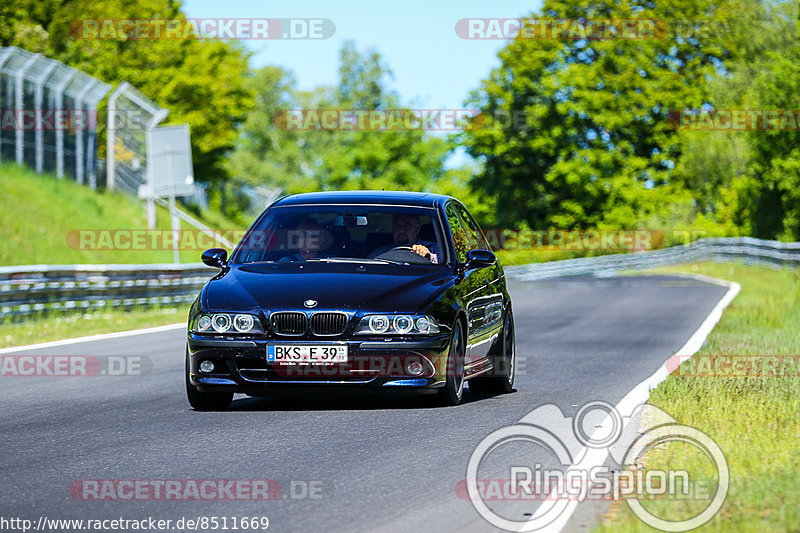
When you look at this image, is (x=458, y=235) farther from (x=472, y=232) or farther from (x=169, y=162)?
(x=169, y=162)

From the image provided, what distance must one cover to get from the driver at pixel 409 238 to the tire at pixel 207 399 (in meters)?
1.66

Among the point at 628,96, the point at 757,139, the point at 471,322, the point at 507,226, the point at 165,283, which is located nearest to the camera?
the point at 471,322

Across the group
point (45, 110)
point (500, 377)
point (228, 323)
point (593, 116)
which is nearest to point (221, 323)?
point (228, 323)

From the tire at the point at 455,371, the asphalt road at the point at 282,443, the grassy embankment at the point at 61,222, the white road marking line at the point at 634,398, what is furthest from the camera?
the grassy embankment at the point at 61,222

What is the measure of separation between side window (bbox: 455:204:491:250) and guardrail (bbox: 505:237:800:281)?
116 ft

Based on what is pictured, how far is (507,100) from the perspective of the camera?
68.1 meters

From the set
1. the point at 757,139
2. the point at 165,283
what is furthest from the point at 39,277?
the point at 757,139

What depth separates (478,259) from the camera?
34.7 ft

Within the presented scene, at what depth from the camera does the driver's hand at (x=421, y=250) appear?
10473 millimetres

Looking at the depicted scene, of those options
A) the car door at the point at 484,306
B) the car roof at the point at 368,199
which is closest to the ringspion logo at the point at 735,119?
the car door at the point at 484,306

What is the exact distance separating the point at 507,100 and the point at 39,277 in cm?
5010

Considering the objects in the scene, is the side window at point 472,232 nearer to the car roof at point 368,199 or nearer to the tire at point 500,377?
the car roof at point 368,199

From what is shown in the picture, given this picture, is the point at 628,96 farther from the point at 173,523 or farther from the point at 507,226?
the point at 173,523

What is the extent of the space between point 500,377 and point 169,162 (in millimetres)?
26163
